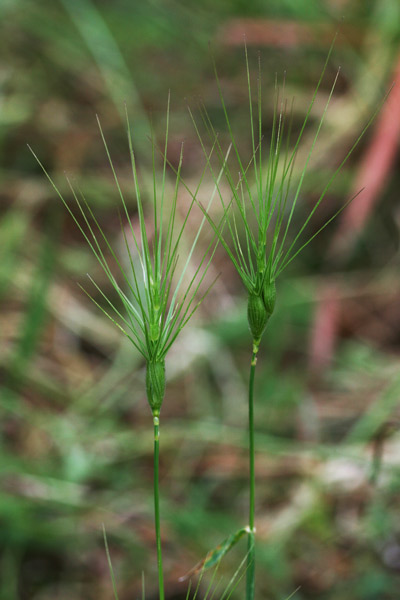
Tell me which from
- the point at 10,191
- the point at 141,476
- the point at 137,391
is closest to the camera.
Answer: the point at 141,476

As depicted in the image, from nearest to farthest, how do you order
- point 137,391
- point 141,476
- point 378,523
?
1. point 378,523
2. point 141,476
3. point 137,391

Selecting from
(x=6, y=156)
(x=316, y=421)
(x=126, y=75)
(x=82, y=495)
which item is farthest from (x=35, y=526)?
(x=126, y=75)

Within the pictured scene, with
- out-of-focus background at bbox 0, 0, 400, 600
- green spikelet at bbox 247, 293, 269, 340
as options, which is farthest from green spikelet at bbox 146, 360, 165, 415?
out-of-focus background at bbox 0, 0, 400, 600

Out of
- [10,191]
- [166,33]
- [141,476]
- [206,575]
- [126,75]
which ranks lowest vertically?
[206,575]

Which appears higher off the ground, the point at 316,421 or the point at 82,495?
the point at 316,421

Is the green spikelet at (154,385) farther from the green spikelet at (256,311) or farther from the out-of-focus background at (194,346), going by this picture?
the out-of-focus background at (194,346)

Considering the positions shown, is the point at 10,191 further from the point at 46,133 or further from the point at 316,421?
the point at 316,421

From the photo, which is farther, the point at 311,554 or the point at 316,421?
the point at 316,421

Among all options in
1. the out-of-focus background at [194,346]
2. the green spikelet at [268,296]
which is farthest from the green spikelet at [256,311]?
the out-of-focus background at [194,346]

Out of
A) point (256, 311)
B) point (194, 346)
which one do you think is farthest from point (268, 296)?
point (194, 346)
